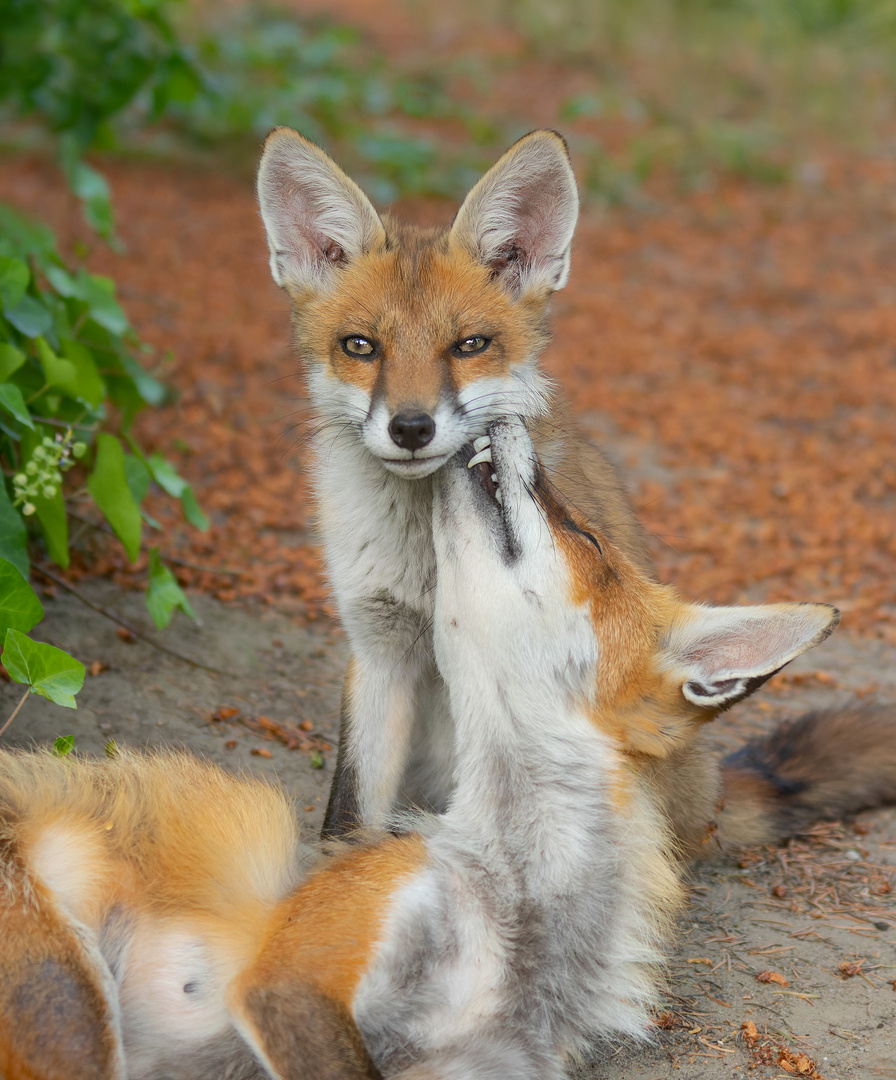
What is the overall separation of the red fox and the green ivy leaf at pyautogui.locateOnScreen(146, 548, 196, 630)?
85cm

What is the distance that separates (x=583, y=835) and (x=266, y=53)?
10180 millimetres

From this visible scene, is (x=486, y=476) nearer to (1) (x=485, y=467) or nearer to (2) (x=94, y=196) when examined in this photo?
(1) (x=485, y=467)

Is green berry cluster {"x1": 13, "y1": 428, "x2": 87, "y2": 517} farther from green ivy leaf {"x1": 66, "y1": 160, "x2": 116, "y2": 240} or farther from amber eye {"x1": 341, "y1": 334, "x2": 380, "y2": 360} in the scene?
green ivy leaf {"x1": 66, "y1": 160, "x2": 116, "y2": 240}

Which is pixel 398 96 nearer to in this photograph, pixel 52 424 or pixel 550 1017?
pixel 52 424

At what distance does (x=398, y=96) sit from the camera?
11.5 m

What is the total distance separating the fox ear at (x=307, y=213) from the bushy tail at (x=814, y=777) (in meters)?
2.25

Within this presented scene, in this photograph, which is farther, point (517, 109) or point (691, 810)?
point (517, 109)

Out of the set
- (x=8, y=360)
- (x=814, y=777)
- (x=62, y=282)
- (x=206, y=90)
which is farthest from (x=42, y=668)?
(x=206, y=90)

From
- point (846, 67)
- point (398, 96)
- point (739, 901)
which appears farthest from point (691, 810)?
point (846, 67)

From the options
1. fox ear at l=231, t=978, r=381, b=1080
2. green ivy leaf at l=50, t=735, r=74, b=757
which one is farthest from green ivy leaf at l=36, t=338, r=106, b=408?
fox ear at l=231, t=978, r=381, b=1080

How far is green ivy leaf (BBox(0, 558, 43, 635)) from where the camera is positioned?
308 centimetres

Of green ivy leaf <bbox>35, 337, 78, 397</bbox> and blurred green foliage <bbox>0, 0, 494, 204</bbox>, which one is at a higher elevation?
blurred green foliage <bbox>0, 0, 494, 204</bbox>

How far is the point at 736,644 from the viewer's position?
9.44 feet

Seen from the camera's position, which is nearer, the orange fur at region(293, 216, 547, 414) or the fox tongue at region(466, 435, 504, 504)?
the fox tongue at region(466, 435, 504, 504)
